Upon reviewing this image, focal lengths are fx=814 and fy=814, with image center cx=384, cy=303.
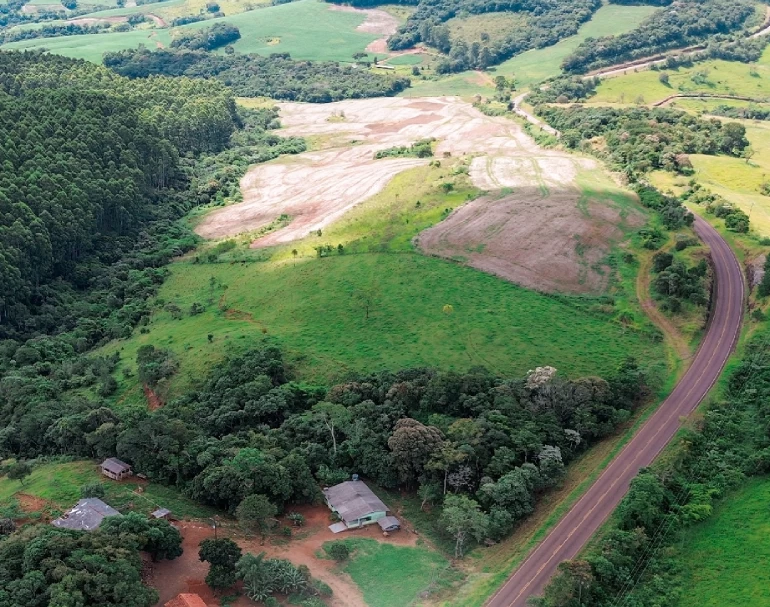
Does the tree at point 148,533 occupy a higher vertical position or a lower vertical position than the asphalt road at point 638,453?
higher

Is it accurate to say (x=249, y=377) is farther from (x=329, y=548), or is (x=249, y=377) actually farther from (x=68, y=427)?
(x=329, y=548)

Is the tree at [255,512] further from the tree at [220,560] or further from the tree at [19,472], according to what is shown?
the tree at [19,472]

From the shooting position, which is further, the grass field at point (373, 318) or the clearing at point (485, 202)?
the clearing at point (485, 202)

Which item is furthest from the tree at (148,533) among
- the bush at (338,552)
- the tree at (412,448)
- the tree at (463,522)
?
the tree at (463,522)

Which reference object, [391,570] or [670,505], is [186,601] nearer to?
[391,570]

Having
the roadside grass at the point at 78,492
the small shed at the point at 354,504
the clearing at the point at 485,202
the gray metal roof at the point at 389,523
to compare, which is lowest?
the gray metal roof at the point at 389,523
